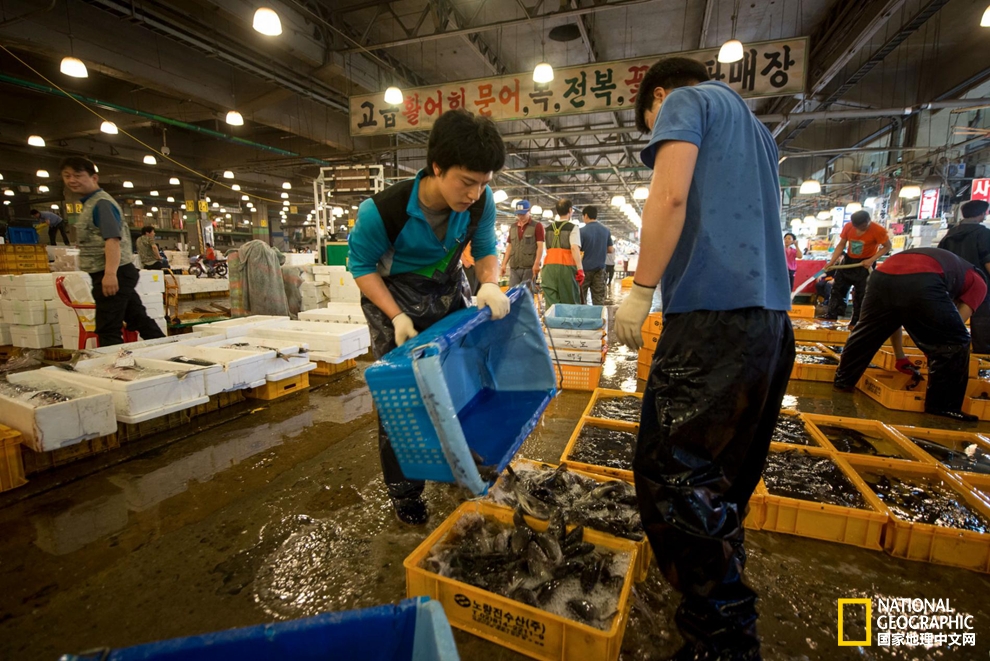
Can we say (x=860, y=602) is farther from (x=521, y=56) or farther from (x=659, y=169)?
(x=521, y=56)

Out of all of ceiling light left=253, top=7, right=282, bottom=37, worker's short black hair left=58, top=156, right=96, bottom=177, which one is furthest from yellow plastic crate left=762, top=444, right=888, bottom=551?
ceiling light left=253, top=7, right=282, bottom=37

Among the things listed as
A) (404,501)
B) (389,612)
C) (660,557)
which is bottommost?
(404,501)

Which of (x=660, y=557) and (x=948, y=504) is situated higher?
(x=660, y=557)

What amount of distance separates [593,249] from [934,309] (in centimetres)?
447

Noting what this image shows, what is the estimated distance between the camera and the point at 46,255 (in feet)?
25.9

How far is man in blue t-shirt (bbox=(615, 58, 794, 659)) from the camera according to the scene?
1.43 metres

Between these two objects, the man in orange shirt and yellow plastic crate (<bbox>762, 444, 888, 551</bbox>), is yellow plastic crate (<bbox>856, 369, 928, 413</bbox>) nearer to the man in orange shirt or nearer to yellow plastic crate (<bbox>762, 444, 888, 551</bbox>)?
the man in orange shirt

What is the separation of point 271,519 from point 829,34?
1213cm

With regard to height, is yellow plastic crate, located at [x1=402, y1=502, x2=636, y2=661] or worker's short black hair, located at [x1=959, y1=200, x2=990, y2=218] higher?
worker's short black hair, located at [x1=959, y1=200, x2=990, y2=218]

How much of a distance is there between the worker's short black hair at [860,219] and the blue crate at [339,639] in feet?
28.8

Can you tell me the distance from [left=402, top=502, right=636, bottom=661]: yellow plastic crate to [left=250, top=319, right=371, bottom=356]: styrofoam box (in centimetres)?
365

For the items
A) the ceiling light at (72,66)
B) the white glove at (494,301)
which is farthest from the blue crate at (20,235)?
the white glove at (494,301)

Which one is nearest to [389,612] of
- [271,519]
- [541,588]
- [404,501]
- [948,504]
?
[541,588]

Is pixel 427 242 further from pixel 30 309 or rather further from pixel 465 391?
pixel 30 309
